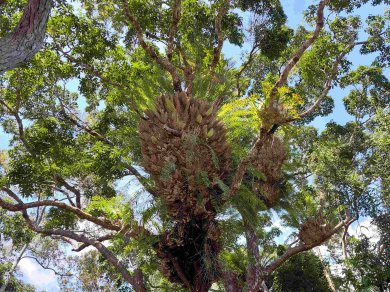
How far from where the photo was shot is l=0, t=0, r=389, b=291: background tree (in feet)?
15.3

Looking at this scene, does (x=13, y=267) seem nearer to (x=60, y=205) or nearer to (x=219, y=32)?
(x=60, y=205)

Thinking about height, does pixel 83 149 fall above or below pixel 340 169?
above

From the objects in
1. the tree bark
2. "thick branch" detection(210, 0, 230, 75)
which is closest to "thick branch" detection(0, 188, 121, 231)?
"thick branch" detection(210, 0, 230, 75)

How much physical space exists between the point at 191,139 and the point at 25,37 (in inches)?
76.1

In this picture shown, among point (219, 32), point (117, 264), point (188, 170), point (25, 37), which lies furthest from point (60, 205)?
point (25, 37)

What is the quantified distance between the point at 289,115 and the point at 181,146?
153 centimetres

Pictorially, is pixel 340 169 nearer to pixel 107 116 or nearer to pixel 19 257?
pixel 107 116

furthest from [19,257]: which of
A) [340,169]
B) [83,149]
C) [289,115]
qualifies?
[289,115]

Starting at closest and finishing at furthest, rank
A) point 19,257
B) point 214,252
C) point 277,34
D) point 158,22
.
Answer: point 214,252 < point 158,22 < point 277,34 < point 19,257

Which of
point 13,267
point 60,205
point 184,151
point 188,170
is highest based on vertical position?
point 13,267

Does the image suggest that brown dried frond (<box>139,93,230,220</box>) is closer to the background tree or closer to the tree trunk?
the background tree

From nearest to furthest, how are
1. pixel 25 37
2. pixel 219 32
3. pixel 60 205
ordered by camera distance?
pixel 25 37 → pixel 60 205 → pixel 219 32

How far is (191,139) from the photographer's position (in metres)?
4.22

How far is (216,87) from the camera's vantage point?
232 inches
